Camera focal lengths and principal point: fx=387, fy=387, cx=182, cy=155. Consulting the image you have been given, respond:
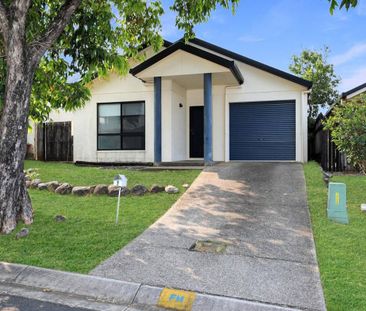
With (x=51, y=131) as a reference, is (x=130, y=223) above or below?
below

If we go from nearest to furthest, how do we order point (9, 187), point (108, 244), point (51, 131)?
point (108, 244)
point (9, 187)
point (51, 131)

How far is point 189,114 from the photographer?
52.9 ft

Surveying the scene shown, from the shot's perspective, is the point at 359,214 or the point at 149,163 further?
the point at 149,163

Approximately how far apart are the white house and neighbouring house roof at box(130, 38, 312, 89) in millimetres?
36

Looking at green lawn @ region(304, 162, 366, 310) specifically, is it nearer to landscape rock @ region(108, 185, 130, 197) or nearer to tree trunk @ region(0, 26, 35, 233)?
landscape rock @ region(108, 185, 130, 197)

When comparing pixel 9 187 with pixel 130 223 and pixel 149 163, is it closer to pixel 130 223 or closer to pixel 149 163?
pixel 130 223

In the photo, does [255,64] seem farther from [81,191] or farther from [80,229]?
[80,229]

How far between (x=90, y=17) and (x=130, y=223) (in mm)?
4660

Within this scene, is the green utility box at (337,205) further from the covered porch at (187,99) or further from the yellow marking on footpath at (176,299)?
the covered porch at (187,99)

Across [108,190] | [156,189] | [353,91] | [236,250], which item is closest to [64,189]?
[108,190]

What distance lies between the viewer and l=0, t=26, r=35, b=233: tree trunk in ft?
21.0

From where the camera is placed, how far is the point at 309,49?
26906 mm

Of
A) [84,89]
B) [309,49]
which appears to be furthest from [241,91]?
[309,49]

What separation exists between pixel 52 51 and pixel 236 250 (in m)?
6.23
